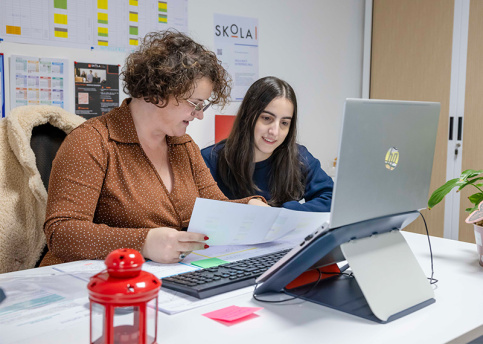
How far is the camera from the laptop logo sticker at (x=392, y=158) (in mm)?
940

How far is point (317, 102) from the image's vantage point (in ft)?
11.0

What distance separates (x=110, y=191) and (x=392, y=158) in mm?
788

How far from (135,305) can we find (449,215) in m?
2.98

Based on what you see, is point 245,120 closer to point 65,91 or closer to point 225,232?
point 65,91

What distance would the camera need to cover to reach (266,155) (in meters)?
2.17

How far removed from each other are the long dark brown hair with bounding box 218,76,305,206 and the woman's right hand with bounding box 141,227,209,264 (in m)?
0.90

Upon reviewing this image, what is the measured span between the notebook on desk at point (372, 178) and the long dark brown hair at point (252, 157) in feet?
3.37

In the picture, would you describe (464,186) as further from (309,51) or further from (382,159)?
(309,51)

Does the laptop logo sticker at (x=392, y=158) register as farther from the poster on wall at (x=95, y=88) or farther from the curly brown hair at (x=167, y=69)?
the poster on wall at (x=95, y=88)

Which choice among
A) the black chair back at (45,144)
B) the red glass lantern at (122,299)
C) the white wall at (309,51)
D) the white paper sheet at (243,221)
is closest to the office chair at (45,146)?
the black chair back at (45,144)

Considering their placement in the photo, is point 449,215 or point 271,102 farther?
point 449,215

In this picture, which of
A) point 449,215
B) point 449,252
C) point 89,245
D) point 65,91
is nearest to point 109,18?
point 65,91

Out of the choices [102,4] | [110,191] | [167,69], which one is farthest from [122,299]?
[102,4]

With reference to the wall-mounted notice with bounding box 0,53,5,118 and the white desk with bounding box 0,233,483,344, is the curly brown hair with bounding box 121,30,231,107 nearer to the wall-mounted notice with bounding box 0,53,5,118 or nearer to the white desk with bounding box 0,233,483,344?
the white desk with bounding box 0,233,483,344
